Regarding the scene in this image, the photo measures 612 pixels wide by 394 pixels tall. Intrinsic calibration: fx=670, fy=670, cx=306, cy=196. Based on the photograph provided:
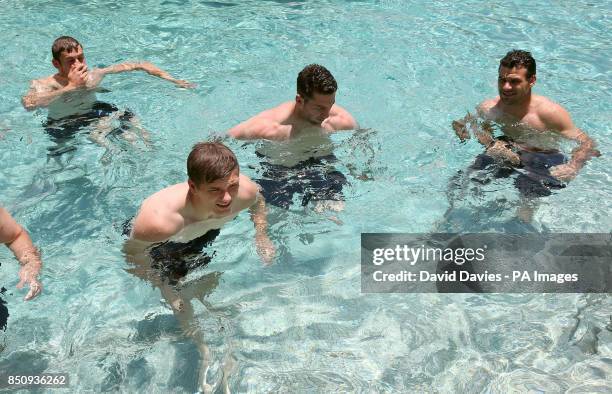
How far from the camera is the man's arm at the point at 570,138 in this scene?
4.82 metres

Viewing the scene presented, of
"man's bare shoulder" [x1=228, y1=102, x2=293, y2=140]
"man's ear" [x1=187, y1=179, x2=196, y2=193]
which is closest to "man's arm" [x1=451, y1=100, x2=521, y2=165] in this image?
"man's bare shoulder" [x1=228, y1=102, x2=293, y2=140]

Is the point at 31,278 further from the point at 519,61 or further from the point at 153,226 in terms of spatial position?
the point at 519,61

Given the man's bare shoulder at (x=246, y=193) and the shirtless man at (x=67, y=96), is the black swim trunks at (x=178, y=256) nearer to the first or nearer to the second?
the man's bare shoulder at (x=246, y=193)

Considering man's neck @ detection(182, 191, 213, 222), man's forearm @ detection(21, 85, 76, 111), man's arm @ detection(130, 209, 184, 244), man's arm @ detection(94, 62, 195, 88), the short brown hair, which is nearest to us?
the short brown hair

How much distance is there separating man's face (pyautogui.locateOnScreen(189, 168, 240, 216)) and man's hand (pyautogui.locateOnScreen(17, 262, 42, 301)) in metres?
0.92

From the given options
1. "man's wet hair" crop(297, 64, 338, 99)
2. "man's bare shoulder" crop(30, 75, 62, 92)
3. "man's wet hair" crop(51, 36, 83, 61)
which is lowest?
"man's bare shoulder" crop(30, 75, 62, 92)

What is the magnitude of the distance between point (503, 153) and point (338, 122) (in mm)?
1278

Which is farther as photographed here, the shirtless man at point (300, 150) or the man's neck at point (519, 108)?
the man's neck at point (519, 108)

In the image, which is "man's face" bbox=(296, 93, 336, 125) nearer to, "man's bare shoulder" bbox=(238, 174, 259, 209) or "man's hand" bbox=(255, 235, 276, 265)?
"man's bare shoulder" bbox=(238, 174, 259, 209)

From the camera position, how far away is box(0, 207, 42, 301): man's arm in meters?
3.38

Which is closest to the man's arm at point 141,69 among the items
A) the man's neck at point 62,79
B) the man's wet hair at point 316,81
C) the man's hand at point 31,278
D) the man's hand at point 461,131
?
the man's neck at point 62,79

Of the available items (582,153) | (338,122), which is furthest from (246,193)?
(582,153)

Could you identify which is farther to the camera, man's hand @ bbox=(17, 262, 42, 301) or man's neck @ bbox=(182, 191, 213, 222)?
man's neck @ bbox=(182, 191, 213, 222)

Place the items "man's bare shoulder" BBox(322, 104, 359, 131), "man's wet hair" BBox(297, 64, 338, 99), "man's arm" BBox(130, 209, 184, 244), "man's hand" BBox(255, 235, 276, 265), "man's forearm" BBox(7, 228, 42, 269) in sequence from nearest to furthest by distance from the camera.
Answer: "man's forearm" BBox(7, 228, 42, 269), "man's arm" BBox(130, 209, 184, 244), "man's hand" BBox(255, 235, 276, 265), "man's wet hair" BBox(297, 64, 338, 99), "man's bare shoulder" BBox(322, 104, 359, 131)
